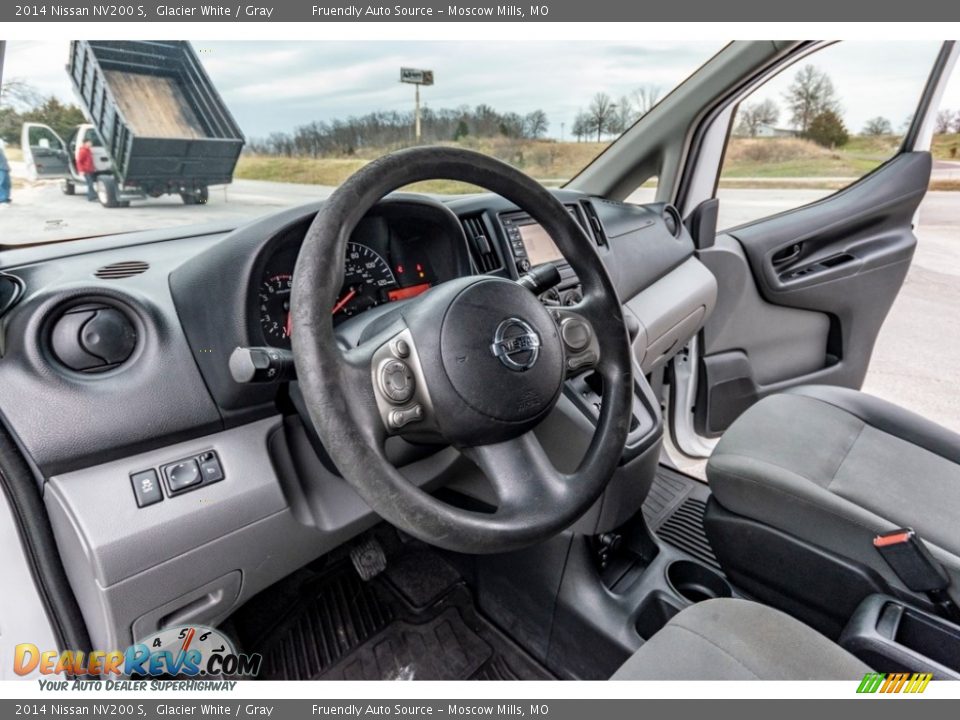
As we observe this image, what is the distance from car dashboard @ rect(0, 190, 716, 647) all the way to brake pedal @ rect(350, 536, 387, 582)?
391 mm

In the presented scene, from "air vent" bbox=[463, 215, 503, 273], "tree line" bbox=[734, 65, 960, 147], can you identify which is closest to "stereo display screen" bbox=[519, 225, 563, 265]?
"air vent" bbox=[463, 215, 503, 273]

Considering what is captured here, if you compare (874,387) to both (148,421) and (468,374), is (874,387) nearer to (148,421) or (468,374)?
(468,374)

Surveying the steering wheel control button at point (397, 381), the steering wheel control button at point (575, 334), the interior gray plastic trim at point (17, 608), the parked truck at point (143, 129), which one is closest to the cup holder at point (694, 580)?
the steering wheel control button at point (575, 334)

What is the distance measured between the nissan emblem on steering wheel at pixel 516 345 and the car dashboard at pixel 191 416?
29 cm

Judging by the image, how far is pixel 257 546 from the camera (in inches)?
47.8

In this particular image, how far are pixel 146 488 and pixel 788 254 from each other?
7.93ft

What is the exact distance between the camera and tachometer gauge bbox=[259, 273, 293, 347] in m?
1.18

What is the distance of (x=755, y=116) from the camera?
230cm

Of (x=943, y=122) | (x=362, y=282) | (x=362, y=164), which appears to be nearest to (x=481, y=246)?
(x=362, y=282)

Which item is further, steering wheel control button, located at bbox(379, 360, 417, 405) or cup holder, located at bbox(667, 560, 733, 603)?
cup holder, located at bbox(667, 560, 733, 603)

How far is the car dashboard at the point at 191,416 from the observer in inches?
40.8

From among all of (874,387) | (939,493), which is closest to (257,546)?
(939,493)

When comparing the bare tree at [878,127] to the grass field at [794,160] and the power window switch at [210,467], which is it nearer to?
the grass field at [794,160]

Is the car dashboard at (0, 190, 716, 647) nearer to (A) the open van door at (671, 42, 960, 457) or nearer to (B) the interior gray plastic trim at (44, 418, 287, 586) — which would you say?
(B) the interior gray plastic trim at (44, 418, 287, 586)
